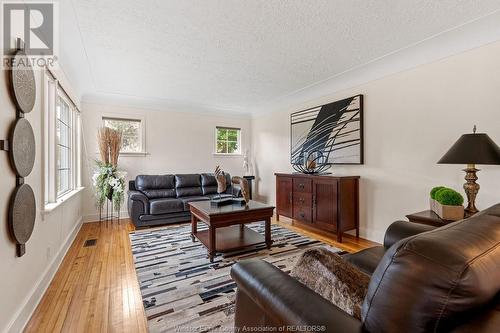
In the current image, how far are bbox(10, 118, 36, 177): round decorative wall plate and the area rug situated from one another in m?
1.33

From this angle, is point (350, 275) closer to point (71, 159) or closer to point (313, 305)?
point (313, 305)

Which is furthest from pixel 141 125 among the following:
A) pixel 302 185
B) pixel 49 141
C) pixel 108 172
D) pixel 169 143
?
pixel 302 185

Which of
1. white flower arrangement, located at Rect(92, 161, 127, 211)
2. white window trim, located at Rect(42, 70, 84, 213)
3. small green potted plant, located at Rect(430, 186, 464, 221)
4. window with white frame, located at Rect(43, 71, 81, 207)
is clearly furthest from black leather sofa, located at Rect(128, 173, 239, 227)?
small green potted plant, located at Rect(430, 186, 464, 221)

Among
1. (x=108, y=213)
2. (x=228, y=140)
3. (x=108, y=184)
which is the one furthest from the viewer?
(x=228, y=140)

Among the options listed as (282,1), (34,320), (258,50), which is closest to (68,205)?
(34,320)

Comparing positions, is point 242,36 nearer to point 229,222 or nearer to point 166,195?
point 229,222

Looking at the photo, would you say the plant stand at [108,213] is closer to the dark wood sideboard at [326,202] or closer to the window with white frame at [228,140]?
the window with white frame at [228,140]

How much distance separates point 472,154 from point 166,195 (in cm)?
435

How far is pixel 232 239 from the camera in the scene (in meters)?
3.01

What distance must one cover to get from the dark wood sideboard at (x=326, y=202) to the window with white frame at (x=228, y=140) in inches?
89.7

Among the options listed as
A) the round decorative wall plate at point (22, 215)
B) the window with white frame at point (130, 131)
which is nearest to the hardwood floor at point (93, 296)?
the round decorative wall plate at point (22, 215)

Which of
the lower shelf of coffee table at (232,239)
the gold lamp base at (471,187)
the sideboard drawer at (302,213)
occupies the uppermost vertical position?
the gold lamp base at (471,187)

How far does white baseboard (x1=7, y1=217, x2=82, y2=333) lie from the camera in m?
1.56

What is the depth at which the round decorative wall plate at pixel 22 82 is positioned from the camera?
158 cm
